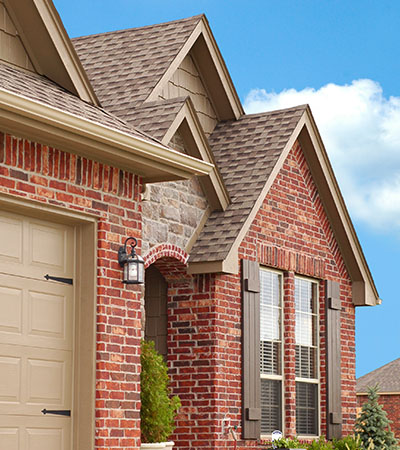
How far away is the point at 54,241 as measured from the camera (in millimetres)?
9625

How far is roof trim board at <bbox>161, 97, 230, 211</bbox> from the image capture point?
12633 mm

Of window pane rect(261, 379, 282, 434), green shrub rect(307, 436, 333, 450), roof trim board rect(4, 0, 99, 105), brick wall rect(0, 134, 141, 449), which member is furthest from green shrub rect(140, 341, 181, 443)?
green shrub rect(307, 436, 333, 450)

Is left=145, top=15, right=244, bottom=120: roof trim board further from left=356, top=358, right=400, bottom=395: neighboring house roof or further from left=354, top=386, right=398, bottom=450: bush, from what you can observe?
left=356, top=358, right=400, bottom=395: neighboring house roof

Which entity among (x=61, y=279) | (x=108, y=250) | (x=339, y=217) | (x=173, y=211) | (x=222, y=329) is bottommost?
(x=222, y=329)

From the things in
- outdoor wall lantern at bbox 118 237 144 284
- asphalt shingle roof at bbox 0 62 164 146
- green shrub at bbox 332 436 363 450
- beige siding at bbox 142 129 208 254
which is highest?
asphalt shingle roof at bbox 0 62 164 146

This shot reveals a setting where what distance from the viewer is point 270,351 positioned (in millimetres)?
14367

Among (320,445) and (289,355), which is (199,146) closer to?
(289,355)

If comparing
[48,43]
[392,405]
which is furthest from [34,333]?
[392,405]

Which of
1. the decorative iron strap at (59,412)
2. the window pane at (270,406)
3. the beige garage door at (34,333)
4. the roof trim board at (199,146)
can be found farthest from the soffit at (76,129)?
the window pane at (270,406)

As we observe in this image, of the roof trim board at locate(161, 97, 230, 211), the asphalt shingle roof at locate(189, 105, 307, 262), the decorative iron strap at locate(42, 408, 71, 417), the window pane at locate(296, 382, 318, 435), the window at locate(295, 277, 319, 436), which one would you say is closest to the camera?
the decorative iron strap at locate(42, 408, 71, 417)

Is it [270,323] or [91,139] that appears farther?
[270,323]

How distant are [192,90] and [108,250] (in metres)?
6.12

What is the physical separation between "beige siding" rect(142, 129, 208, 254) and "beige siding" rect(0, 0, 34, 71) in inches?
102

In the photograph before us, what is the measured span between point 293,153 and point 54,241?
682 centimetres
